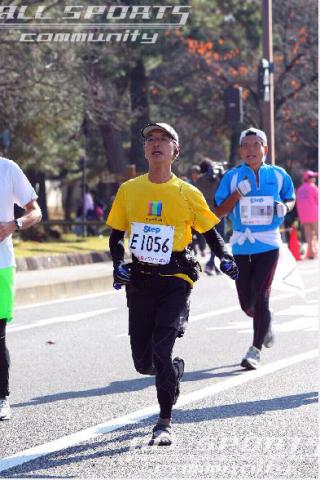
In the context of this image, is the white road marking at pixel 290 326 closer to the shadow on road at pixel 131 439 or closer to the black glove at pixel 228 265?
the shadow on road at pixel 131 439

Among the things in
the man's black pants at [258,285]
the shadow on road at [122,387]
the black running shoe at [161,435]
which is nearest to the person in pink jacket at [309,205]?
the man's black pants at [258,285]

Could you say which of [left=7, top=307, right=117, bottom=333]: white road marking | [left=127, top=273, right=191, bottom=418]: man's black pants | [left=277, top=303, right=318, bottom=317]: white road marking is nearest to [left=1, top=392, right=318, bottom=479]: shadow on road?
[left=127, top=273, right=191, bottom=418]: man's black pants

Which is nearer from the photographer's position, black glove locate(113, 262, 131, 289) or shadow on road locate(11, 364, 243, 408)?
black glove locate(113, 262, 131, 289)

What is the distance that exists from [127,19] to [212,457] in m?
26.2

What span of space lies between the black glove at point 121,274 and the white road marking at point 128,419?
856 mm

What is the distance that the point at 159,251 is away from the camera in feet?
23.4

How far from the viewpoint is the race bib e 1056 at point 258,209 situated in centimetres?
1006

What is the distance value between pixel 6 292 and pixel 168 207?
1.22m

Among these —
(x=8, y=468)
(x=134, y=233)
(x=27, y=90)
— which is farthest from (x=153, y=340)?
(x=27, y=90)

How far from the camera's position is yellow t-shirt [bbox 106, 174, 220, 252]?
23.5 ft

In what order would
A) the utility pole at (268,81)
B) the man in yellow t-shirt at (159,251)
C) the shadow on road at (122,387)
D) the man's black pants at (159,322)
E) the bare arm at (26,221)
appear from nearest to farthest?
the man's black pants at (159,322) < the man in yellow t-shirt at (159,251) < the bare arm at (26,221) < the shadow on road at (122,387) < the utility pole at (268,81)

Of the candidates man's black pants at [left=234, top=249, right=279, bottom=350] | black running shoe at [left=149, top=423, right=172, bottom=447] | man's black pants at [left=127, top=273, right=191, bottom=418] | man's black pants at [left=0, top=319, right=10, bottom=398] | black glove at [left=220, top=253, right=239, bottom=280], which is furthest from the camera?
man's black pants at [left=234, top=249, right=279, bottom=350]

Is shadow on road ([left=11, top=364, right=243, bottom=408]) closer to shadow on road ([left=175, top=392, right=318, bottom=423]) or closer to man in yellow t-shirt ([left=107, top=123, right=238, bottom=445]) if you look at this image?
shadow on road ([left=175, top=392, right=318, bottom=423])

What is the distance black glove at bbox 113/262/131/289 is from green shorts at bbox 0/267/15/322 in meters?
0.87
